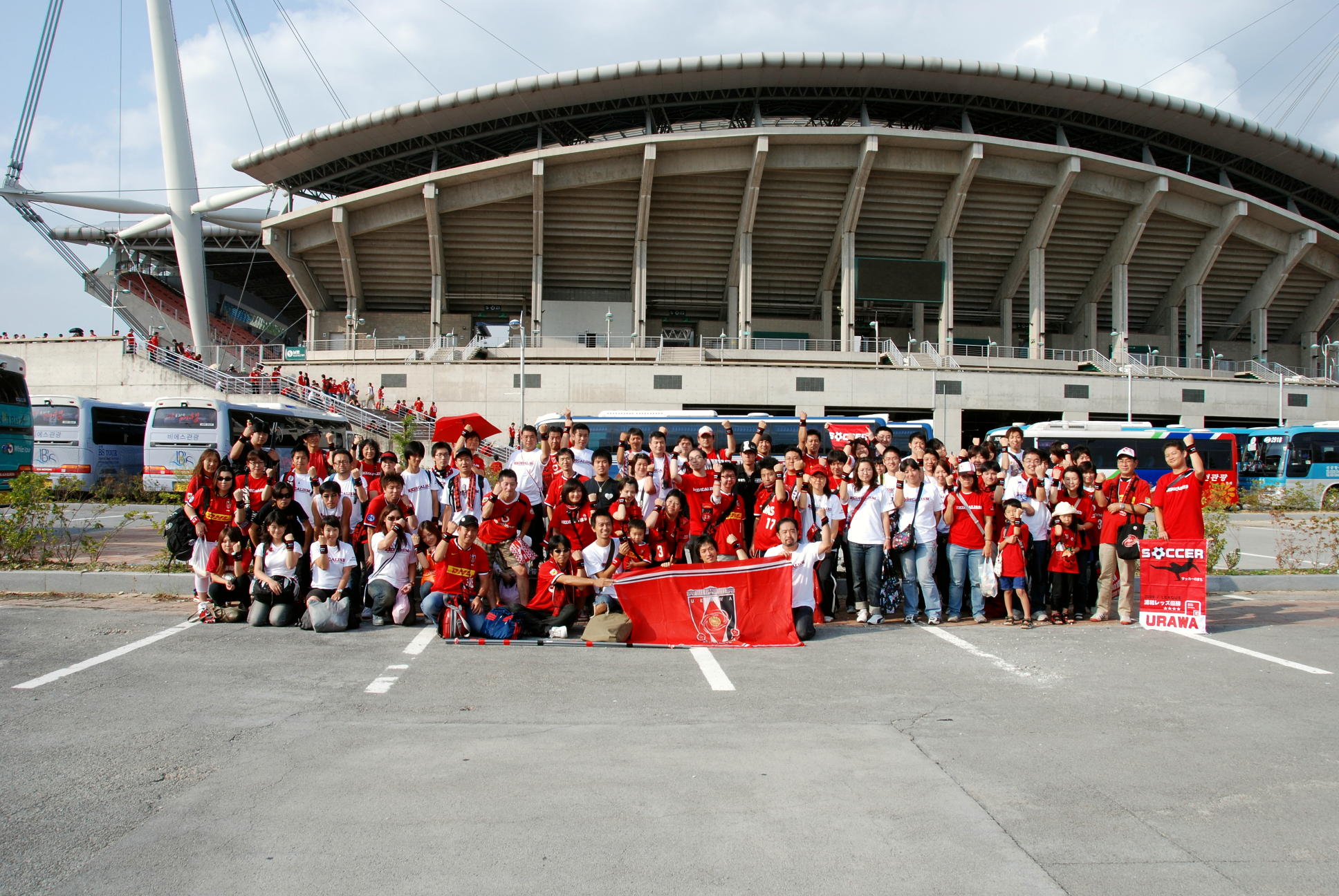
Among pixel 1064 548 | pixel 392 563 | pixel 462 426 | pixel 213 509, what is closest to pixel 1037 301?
pixel 462 426

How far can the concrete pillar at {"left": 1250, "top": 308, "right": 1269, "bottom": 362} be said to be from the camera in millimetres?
45844

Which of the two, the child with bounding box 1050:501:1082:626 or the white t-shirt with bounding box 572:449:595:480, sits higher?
the white t-shirt with bounding box 572:449:595:480

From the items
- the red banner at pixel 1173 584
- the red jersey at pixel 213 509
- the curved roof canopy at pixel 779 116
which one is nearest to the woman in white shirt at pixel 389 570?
the red jersey at pixel 213 509

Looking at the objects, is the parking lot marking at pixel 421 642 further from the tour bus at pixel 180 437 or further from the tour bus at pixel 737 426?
the tour bus at pixel 737 426

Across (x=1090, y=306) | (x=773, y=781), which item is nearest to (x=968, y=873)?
(x=773, y=781)

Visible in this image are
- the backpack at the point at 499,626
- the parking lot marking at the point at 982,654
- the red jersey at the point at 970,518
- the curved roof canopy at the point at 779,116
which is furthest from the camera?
the curved roof canopy at the point at 779,116

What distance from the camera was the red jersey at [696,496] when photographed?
9250 millimetres

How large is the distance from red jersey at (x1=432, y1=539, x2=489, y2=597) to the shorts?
183mm

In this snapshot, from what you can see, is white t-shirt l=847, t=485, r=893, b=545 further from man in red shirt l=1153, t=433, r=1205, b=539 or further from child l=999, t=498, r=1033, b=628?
man in red shirt l=1153, t=433, r=1205, b=539

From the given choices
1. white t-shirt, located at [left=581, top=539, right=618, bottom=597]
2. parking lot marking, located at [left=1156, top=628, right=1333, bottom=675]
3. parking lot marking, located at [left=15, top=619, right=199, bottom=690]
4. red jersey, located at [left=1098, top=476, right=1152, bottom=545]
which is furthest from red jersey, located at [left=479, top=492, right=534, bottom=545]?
parking lot marking, located at [left=1156, top=628, right=1333, bottom=675]

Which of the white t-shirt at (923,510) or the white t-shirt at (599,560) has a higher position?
the white t-shirt at (923,510)

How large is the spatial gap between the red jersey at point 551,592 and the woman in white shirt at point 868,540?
126 inches

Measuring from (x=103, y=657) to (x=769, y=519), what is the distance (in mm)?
6205

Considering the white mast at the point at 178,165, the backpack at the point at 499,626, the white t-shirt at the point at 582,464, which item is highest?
the white mast at the point at 178,165
